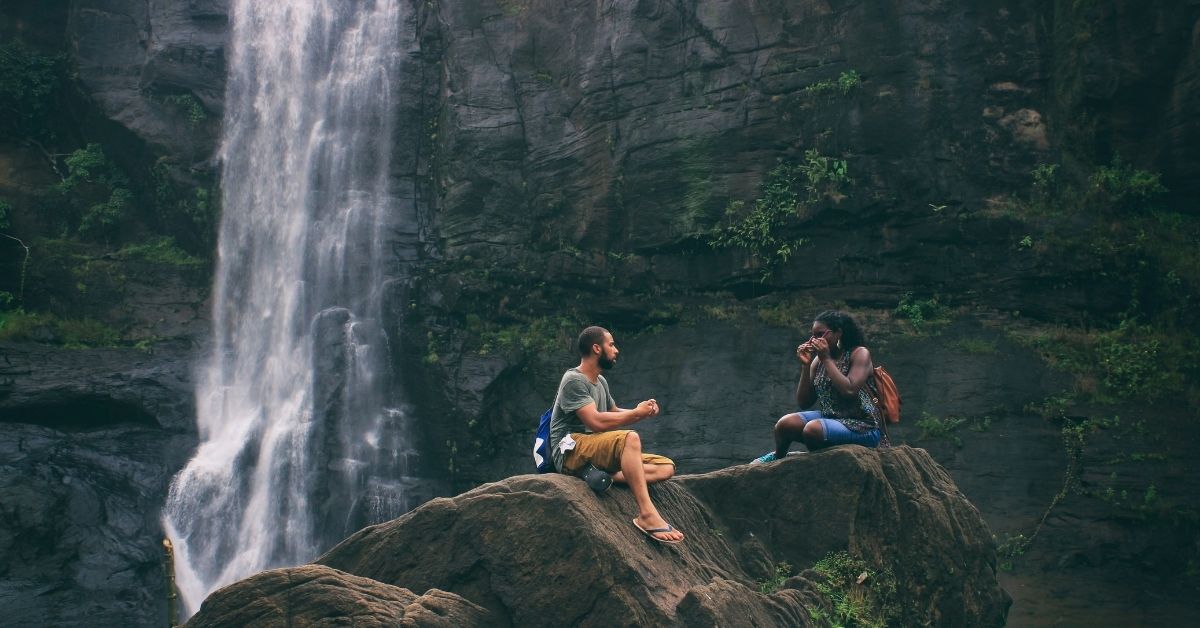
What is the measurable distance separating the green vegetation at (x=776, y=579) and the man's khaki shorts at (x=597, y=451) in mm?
1695

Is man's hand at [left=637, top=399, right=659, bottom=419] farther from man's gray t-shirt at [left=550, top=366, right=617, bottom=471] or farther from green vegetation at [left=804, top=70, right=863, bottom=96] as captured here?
green vegetation at [left=804, top=70, right=863, bottom=96]

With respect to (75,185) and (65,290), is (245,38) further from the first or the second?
(65,290)

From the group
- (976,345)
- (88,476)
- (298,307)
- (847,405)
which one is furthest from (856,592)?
(298,307)

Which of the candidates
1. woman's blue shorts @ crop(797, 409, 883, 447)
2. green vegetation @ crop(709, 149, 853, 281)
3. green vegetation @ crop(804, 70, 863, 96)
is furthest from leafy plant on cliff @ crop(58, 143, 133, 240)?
woman's blue shorts @ crop(797, 409, 883, 447)

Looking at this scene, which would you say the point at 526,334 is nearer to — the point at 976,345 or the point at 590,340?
the point at 976,345

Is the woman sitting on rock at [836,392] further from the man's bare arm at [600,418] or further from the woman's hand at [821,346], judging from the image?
the man's bare arm at [600,418]

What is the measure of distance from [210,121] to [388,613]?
1621 cm

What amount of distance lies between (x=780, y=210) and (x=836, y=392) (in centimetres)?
897

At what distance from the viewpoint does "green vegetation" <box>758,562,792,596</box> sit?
7977 mm

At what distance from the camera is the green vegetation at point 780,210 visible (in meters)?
17.0

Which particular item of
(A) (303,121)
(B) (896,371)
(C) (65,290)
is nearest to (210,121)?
(A) (303,121)

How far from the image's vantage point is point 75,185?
20125 mm

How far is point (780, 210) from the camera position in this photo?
17.3 m

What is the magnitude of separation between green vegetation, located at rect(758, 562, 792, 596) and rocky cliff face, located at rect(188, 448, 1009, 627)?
0.01 metres
